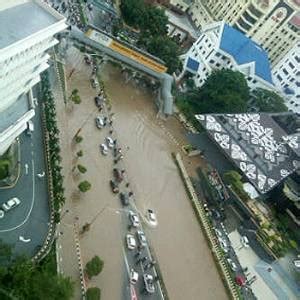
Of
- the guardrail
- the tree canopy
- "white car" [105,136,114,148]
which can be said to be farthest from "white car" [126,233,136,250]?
the tree canopy

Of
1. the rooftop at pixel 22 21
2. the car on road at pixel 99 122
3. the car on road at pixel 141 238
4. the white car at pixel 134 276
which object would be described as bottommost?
the car on road at pixel 99 122

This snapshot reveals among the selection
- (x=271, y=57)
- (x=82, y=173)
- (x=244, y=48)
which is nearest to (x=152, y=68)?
(x=244, y=48)

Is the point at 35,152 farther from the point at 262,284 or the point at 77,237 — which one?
the point at 262,284

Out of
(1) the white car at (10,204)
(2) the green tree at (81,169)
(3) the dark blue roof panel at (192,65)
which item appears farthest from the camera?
(3) the dark blue roof panel at (192,65)

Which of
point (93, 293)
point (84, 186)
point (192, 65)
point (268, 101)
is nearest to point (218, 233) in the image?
point (84, 186)

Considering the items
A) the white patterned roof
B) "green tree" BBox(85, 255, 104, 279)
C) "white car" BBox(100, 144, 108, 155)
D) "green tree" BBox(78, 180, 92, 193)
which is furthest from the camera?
the white patterned roof

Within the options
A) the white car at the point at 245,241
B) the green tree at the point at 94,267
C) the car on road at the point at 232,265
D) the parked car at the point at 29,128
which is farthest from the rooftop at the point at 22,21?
the white car at the point at 245,241

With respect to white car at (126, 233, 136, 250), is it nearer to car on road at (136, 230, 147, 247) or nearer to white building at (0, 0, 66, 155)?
car on road at (136, 230, 147, 247)

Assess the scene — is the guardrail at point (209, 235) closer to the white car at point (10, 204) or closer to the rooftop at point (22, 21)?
the white car at point (10, 204)
